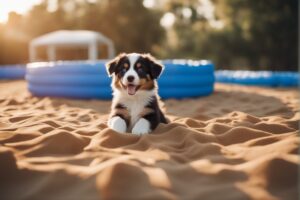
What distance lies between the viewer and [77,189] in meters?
2.32

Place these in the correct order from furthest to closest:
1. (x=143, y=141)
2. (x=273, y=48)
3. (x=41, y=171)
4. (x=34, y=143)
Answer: (x=273, y=48)
(x=143, y=141)
(x=34, y=143)
(x=41, y=171)

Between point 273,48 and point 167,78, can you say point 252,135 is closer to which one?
point 167,78

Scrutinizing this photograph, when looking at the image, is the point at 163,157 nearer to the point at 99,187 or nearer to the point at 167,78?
the point at 99,187

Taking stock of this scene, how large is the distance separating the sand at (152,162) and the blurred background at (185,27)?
17.2 meters

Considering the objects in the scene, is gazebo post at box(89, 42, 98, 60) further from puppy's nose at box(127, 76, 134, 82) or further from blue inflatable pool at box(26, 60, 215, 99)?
puppy's nose at box(127, 76, 134, 82)

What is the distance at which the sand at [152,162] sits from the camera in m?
2.29

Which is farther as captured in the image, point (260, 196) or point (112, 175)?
point (112, 175)

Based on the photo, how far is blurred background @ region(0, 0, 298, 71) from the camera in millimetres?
21969

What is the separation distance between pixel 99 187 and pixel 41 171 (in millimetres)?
545

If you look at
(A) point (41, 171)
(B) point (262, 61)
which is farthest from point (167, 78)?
(B) point (262, 61)

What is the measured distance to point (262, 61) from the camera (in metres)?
24.9

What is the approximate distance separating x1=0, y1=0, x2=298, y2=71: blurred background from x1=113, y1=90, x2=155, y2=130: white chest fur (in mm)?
16345

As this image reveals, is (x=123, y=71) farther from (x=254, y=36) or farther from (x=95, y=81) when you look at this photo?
(x=254, y=36)

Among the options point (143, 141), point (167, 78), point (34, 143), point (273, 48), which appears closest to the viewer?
point (34, 143)
